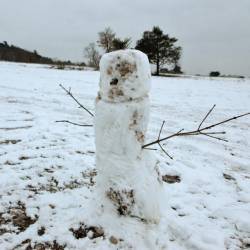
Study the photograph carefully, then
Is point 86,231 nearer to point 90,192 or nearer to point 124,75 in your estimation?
point 90,192

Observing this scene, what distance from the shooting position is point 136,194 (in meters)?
2.30

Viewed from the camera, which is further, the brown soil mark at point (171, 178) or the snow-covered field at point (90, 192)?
the brown soil mark at point (171, 178)

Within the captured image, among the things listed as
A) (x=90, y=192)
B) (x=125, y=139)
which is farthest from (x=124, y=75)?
(x=90, y=192)

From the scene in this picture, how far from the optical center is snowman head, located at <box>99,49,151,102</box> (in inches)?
83.2

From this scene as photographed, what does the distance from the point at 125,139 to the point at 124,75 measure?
20.4 inches

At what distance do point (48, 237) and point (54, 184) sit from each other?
0.91m

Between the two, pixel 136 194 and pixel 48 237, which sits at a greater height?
pixel 136 194

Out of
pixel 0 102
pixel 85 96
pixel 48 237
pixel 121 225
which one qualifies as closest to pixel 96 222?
pixel 121 225

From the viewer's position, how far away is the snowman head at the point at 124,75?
2113 millimetres

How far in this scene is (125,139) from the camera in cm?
222

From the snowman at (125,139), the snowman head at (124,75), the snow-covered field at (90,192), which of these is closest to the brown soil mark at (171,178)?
the snow-covered field at (90,192)

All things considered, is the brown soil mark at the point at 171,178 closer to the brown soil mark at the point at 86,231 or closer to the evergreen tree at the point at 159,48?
the brown soil mark at the point at 86,231

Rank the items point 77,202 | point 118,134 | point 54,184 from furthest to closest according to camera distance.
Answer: point 54,184, point 77,202, point 118,134

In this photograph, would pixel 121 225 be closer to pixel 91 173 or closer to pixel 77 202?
pixel 77 202
